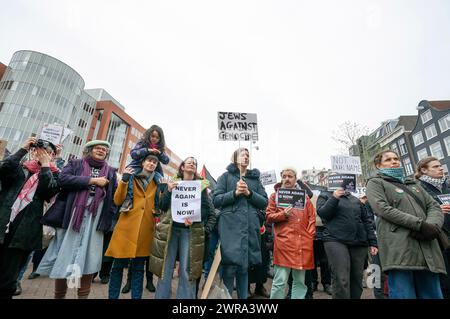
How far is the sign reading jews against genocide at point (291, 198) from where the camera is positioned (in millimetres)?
3384

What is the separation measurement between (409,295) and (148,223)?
3.12m

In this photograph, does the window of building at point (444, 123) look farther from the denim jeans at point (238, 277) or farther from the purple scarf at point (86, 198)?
the purple scarf at point (86, 198)

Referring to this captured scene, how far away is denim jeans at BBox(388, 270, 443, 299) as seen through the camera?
7.70ft

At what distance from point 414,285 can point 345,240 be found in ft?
2.85

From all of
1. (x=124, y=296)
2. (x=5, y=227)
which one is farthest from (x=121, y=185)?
(x=124, y=296)

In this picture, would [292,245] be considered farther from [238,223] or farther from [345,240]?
[238,223]

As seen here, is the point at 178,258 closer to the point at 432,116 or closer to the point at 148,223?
the point at 148,223

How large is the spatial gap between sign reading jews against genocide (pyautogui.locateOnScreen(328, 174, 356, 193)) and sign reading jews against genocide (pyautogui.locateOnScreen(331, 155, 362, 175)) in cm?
90

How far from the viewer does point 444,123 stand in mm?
29266

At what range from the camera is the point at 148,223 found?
10.4ft

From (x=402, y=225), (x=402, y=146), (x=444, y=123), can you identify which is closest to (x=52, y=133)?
(x=402, y=225)

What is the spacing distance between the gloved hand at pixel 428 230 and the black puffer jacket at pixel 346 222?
3.27 feet

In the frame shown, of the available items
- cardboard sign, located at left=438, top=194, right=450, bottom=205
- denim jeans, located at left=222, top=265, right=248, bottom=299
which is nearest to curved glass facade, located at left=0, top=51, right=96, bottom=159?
denim jeans, located at left=222, top=265, right=248, bottom=299

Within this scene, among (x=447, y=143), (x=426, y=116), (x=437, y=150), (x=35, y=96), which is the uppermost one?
(x=35, y=96)
